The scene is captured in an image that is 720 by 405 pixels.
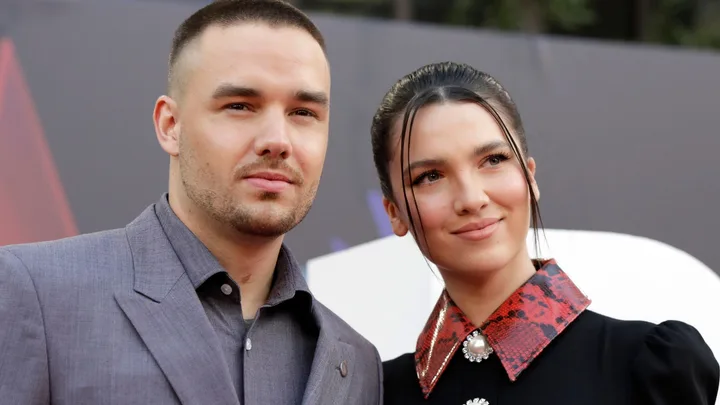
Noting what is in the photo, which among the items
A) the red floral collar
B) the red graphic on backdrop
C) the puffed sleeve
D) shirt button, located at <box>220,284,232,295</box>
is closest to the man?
shirt button, located at <box>220,284,232,295</box>

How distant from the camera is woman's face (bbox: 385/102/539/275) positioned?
7.27 feet

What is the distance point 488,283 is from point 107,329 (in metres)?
0.96

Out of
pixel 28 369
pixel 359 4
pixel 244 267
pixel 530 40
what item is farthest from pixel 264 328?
pixel 359 4

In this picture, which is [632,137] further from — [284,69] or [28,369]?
[28,369]

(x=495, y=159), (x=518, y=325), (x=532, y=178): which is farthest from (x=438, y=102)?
(x=518, y=325)

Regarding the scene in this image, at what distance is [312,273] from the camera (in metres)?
3.79

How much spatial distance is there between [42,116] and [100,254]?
1726 mm

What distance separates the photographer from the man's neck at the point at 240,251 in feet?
7.17

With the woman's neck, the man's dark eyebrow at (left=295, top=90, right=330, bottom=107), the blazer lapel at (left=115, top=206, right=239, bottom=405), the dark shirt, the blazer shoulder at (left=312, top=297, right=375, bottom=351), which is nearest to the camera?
the blazer lapel at (left=115, top=206, right=239, bottom=405)

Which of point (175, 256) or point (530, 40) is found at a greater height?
point (530, 40)

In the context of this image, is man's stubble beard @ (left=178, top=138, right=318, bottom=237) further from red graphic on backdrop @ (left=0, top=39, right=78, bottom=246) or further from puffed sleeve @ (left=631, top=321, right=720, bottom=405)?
red graphic on backdrop @ (left=0, top=39, right=78, bottom=246)

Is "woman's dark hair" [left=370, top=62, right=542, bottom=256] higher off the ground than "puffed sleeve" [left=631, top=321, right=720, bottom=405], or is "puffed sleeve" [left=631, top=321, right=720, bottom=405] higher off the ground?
"woman's dark hair" [left=370, top=62, right=542, bottom=256]

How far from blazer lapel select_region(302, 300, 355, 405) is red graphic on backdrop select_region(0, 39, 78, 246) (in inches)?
64.7

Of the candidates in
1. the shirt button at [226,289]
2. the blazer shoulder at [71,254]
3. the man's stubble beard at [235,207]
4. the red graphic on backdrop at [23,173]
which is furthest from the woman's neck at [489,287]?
the red graphic on backdrop at [23,173]
